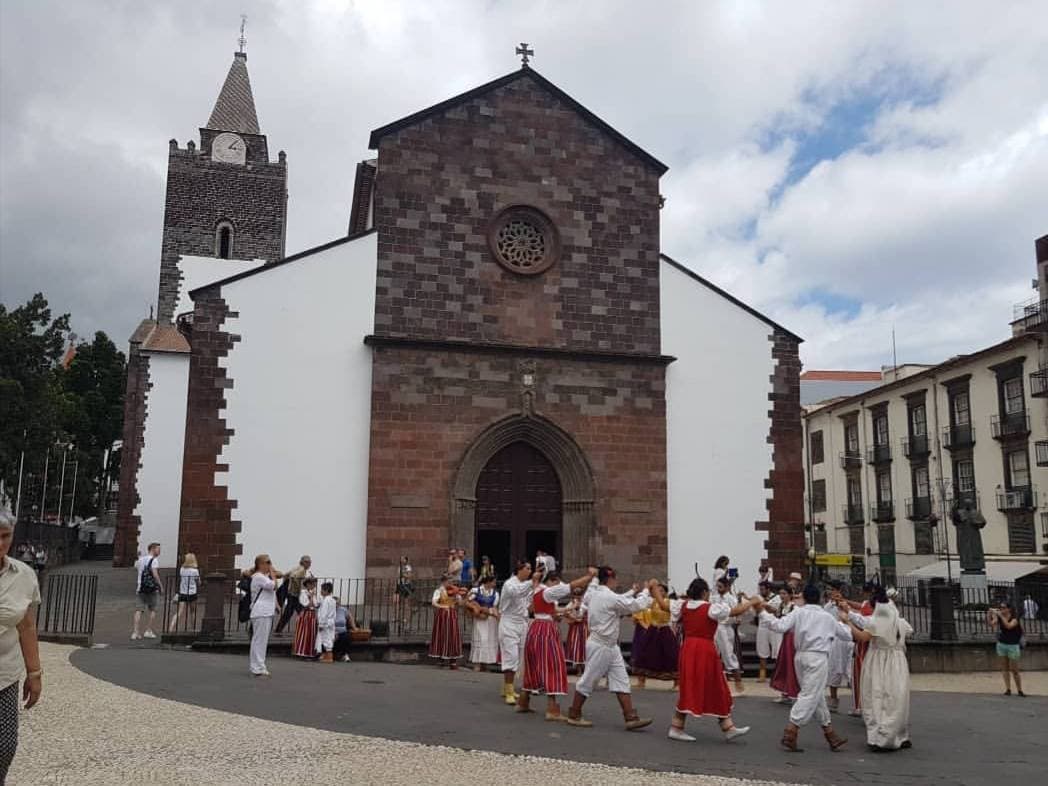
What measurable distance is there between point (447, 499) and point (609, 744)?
37.6 ft

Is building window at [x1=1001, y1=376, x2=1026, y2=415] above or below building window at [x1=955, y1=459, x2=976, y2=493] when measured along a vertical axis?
above

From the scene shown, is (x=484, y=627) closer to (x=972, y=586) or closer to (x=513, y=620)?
(x=513, y=620)

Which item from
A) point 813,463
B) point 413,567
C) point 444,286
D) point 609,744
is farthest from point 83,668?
point 813,463

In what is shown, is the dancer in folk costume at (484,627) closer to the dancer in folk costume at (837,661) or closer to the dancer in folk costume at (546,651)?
the dancer in folk costume at (546,651)

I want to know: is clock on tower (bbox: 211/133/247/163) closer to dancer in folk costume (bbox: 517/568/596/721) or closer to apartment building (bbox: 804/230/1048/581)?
apartment building (bbox: 804/230/1048/581)

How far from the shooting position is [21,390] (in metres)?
27.2

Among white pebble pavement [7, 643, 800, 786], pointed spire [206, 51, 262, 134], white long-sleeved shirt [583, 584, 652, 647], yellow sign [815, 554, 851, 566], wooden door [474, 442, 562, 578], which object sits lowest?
white pebble pavement [7, 643, 800, 786]

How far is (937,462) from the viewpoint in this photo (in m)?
36.3

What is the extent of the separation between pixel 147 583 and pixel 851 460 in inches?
1350

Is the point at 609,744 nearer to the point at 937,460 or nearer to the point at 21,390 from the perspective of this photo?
the point at 21,390

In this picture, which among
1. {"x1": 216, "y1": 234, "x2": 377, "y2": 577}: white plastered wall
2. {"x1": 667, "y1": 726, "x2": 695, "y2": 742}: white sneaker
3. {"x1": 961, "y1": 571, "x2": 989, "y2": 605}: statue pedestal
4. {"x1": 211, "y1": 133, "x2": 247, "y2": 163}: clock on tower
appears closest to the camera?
{"x1": 667, "y1": 726, "x2": 695, "y2": 742}: white sneaker

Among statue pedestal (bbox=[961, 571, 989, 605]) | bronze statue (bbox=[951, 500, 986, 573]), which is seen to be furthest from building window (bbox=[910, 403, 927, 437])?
statue pedestal (bbox=[961, 571, 989, 605])

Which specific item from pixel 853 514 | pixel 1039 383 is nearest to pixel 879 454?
pixel 853 514

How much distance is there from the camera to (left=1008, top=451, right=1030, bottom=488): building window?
31984mm
